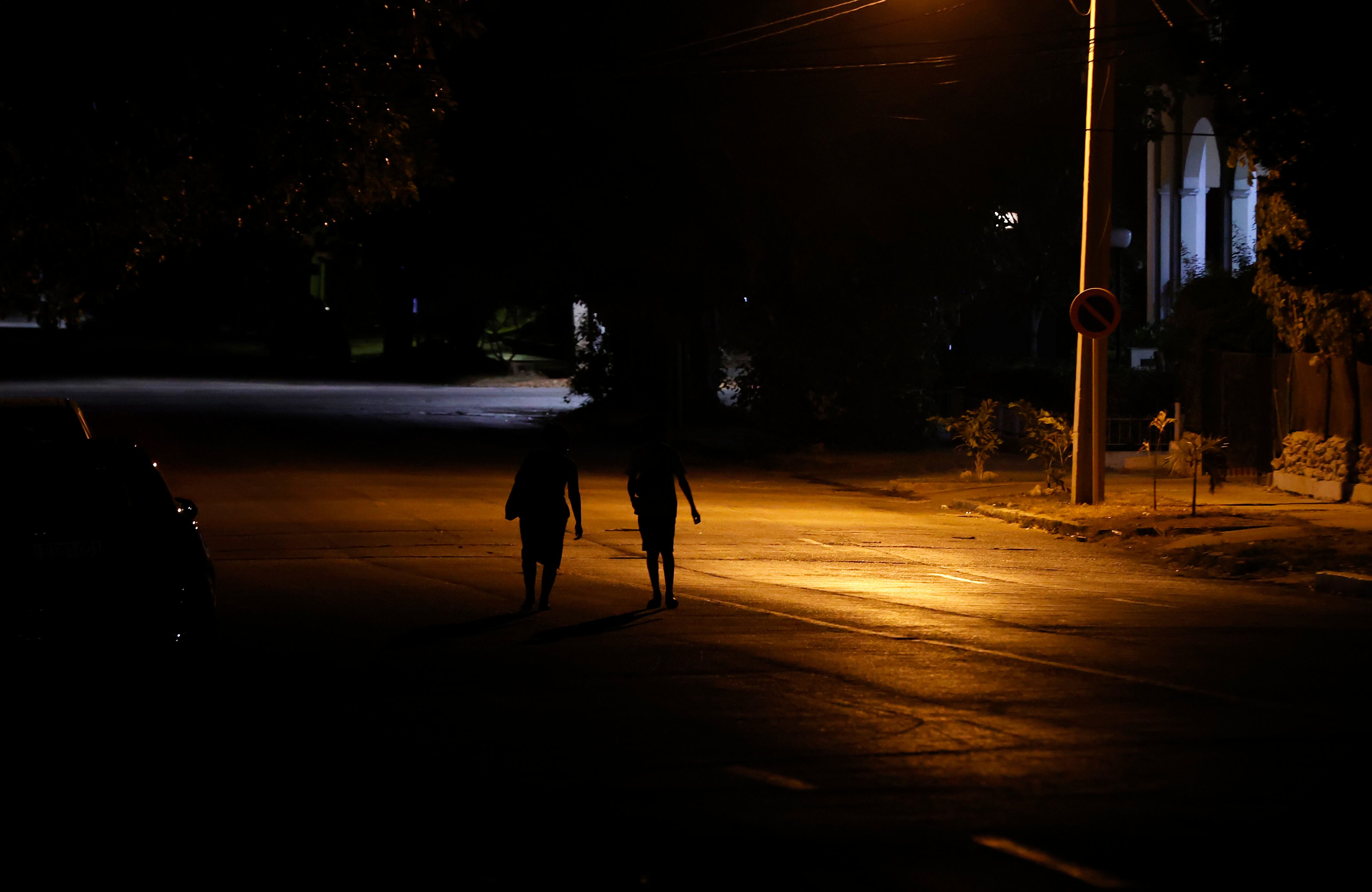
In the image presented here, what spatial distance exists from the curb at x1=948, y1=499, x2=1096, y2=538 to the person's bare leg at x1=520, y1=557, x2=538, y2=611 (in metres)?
8.50

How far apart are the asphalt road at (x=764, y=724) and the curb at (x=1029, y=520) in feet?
7.64

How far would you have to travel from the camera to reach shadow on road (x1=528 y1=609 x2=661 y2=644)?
1080 cm

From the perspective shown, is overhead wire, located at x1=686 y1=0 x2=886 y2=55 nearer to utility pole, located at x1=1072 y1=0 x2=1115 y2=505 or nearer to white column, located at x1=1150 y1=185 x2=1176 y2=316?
→ utility pole, located at x1=1072 y1=0 x2=1115 y2=505

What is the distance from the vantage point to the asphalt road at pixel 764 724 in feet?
19.4

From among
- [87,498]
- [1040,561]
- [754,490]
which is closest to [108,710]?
[87,498]

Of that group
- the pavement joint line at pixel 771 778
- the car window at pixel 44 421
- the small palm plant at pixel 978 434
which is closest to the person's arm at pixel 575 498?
the car window at pixel 44 421

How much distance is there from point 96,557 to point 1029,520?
44.9ft

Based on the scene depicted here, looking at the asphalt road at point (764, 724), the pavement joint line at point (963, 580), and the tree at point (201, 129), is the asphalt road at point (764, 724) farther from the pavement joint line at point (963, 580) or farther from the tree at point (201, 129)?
the tree at point (201, 129)

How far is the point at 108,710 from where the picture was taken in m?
8.39

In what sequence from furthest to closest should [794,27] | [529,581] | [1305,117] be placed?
[794,27]
[1305,117]
[529,581]

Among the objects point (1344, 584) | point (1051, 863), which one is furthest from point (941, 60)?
point (1051, 863)

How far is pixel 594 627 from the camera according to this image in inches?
446

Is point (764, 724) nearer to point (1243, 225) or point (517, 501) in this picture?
point (517, 501)

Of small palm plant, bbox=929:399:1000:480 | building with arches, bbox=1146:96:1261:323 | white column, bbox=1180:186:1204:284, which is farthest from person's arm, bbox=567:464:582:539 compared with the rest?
white column, bbox=1180:186:1204:284
